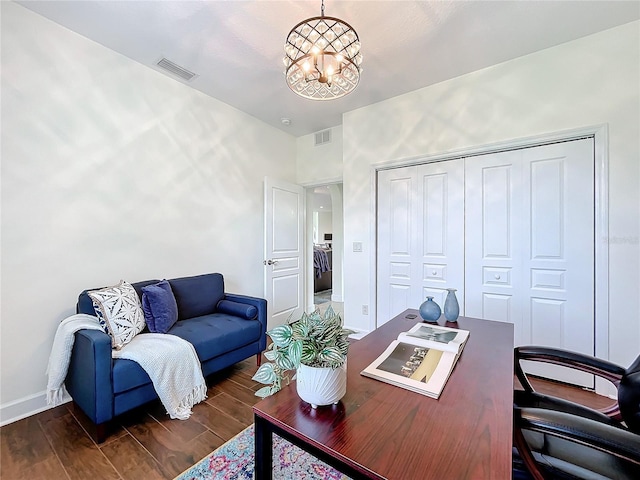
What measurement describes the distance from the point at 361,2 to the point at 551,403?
246 cm

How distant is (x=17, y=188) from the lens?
6.20 ft

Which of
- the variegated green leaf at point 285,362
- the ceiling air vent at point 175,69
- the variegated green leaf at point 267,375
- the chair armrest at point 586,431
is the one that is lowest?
the chair armrest at point 586,431

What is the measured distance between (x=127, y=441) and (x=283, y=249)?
245 centimetres

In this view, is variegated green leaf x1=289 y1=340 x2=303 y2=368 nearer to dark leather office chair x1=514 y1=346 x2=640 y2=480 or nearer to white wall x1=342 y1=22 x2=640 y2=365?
dark leather office chair x1=514 y1=346 x2=640 y2=480

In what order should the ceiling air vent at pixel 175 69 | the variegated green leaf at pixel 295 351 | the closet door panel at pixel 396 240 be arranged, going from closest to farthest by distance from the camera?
the variegated green leaf at pixel 295 351, the ceiling air vent at pixel 175 69, the closet door panel at pixel 396 240

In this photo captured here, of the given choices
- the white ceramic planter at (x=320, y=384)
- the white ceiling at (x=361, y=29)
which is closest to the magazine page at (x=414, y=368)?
the white ceramic planter at (x=320, y=384)

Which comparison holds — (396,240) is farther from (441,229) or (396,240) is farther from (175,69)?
(175,69)

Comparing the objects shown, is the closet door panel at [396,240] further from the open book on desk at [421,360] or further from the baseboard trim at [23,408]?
the baseboard trim at [23,408]

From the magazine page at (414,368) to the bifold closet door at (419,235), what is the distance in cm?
172

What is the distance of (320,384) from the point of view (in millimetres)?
885

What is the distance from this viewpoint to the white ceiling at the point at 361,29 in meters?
1.88

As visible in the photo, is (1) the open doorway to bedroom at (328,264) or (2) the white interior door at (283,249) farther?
(1) the open doorway to bedroom at (328,264)

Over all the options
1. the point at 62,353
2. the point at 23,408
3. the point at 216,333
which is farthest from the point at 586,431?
the point at 23,408

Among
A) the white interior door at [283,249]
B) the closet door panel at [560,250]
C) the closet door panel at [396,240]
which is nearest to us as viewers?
the closet door panel at [560,250]
